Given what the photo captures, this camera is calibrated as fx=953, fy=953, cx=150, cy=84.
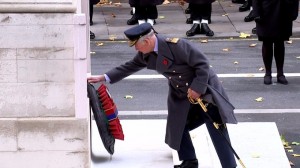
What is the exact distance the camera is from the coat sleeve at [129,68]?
28.3 ft

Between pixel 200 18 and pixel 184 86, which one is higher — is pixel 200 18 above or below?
→ below

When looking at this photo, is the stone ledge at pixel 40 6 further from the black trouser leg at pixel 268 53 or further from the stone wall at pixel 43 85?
the black trouser leg at pixel 268 53

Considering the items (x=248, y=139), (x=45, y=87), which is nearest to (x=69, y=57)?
(x=45, y=87)

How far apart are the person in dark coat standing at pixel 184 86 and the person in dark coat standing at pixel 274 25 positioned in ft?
13.9

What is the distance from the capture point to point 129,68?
8.73 m

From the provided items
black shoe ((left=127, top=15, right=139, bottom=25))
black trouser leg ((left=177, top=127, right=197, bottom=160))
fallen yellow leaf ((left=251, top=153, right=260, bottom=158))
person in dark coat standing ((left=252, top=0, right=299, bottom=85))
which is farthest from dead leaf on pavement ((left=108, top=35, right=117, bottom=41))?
black trouser leg ((left=177, top=127, right=197, bottom=160))

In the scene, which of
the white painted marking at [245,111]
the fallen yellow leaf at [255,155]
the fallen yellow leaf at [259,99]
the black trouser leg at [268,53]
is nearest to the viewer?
the fallen yellow leaf at [255,155]

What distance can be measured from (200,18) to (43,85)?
27.0 feet

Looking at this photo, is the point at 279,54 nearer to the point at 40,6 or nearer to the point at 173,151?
the point at 173,151

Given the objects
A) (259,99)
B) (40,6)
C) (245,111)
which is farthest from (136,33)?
(259,99)

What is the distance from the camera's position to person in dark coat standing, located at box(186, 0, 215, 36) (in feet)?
53.2

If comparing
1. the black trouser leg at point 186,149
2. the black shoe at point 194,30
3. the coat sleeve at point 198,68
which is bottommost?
the black shoe at point 194,30

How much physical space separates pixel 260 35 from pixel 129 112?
7.66 ft

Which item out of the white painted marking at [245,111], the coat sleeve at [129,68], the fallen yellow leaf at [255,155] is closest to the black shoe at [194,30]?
the white painted marking at [245,111]
